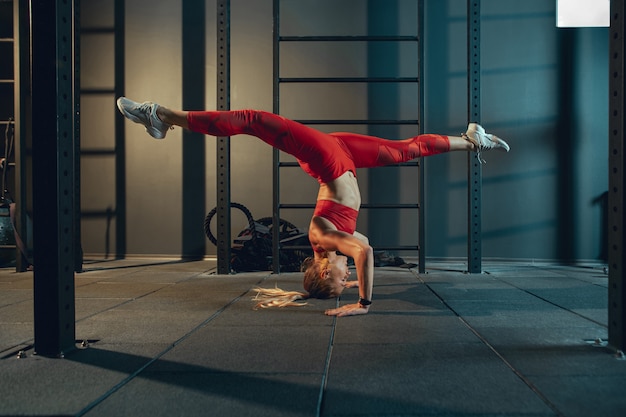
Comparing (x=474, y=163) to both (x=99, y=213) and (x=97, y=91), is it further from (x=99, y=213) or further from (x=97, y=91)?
(x=97, y=91)

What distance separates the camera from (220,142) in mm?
4203

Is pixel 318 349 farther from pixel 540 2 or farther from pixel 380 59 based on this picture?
pixel 540 2

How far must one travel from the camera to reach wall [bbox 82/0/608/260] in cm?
479

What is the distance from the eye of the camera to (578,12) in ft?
15.9

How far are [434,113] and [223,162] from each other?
209 cm

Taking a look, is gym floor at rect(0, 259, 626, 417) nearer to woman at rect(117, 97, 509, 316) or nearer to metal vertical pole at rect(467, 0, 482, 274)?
woman at rect(117, 97, 509, 316)

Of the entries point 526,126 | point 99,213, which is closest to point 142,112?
point 99,213

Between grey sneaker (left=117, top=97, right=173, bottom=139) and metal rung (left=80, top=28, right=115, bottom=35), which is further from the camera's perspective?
metal rung (left=80, top=28, right=115, bottom=35)

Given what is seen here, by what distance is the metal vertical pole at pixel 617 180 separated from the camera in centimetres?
183

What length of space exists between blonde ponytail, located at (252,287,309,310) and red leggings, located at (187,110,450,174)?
0.76 meters

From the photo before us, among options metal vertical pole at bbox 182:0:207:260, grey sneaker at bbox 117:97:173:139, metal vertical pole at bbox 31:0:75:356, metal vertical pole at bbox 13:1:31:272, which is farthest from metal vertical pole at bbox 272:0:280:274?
metal vertical pole at bbox 31:0:75:356

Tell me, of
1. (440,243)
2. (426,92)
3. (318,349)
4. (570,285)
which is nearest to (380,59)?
(426,92)

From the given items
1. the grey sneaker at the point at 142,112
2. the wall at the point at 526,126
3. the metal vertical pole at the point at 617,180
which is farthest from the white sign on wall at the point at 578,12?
the grey sneaker at the point at 142,112

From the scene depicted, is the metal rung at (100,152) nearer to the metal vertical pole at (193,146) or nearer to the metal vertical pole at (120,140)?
the metal vertical pole at (120,140)
